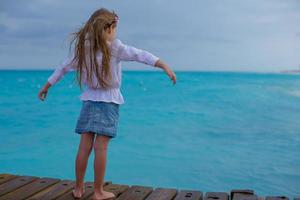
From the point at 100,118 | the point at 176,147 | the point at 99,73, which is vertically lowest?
the point at 176,147

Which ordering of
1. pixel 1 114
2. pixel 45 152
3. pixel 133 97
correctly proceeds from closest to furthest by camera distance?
pixel 45 152
pixel 1 114
pixel 133 97

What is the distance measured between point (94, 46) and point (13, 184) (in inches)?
53.4

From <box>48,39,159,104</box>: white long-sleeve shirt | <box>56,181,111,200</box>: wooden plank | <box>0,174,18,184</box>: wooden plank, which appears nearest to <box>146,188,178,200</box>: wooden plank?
<box>56,181,111,200</box>: wooden plank

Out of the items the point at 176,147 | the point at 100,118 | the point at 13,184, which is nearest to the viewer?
the point at 100,118

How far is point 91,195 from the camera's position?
133 inches

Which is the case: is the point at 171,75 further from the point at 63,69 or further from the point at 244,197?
the point at 244,197

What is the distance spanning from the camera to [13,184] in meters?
3.73

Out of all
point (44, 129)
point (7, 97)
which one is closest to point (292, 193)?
point (44, 129)

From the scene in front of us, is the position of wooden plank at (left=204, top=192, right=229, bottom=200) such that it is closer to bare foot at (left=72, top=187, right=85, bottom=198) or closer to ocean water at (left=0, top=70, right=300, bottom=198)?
bare foot at (left=72, top=187, right=85, bottom=198)

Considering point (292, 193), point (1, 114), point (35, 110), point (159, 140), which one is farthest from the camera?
point (35, 110)

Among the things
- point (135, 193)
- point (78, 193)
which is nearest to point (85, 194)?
point (78, 193)

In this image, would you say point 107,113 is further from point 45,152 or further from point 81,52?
point 45,152

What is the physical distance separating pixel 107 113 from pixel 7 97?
2057 cm

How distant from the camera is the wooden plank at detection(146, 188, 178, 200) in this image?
11.2 feet
